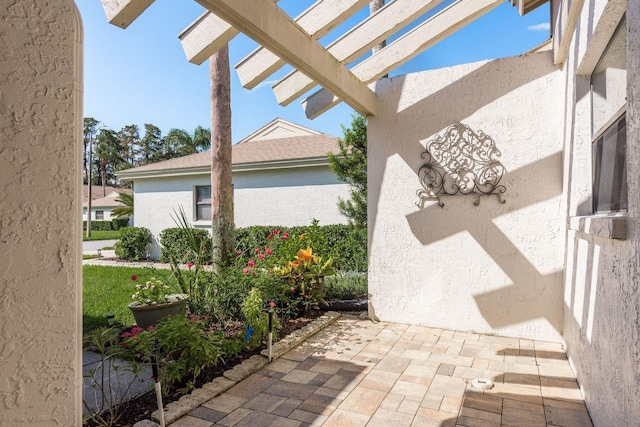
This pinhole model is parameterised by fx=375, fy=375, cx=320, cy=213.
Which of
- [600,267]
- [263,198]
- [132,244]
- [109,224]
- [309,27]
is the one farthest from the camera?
[109,224]

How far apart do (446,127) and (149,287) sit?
3910mm

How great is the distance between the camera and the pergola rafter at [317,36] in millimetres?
2790

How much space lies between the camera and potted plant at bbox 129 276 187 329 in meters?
4.06

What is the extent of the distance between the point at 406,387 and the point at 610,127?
238 centimetres

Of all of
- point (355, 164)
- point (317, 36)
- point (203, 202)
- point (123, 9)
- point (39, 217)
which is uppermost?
point (317, 36)

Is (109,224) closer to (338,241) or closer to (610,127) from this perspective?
(338,241)

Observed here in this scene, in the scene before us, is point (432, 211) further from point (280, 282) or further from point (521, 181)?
point (280, 282)

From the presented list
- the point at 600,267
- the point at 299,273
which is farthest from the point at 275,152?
the point at 600,267

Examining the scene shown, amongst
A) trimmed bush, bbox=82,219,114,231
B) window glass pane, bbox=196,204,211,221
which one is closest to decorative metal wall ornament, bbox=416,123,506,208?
window glass pane, bbox=196,204,211,221

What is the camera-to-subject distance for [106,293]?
22.2 feet

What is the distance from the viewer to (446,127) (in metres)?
4.46

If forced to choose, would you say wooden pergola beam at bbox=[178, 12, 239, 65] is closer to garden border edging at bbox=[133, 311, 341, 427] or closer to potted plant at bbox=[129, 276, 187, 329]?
potted plant at bbox=[129, 276, 187, 329]

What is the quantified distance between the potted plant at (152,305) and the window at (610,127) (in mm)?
4083

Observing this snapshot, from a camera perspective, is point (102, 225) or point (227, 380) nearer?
point (227, 380)
